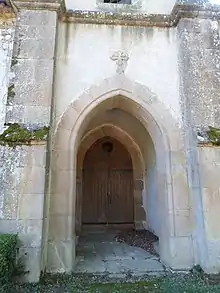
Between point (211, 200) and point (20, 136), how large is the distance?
3.03m

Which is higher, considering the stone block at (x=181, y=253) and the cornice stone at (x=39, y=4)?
the cornice stone at (x=39, y=4)

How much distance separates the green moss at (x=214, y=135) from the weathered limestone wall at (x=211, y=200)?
4.2 inches

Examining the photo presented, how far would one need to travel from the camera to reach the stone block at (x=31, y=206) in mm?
3991

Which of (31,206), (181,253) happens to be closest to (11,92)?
(31,206)

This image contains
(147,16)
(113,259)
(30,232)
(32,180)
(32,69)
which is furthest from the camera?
(147,16)

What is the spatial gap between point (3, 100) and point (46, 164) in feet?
4.94

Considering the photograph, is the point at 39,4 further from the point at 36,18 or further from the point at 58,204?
the point at 58,204

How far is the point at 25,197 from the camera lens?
4.05m

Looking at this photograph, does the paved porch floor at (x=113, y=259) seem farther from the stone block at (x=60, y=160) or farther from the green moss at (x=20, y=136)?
the green moss at (x=20, y=136)

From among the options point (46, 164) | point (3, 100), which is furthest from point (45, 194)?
point (3, 100)

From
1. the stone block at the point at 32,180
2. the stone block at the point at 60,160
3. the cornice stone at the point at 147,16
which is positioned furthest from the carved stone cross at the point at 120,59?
the stone block at the point at 32,180

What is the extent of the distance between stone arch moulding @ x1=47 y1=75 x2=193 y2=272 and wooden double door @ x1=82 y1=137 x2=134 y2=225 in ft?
12.0

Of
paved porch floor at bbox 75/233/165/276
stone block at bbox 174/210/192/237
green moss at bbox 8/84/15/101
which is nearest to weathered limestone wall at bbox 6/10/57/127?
green moss at bbox 8/84/15/101

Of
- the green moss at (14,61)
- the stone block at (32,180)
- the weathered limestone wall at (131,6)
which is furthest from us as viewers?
the weathered limestone wall at (131,6)
